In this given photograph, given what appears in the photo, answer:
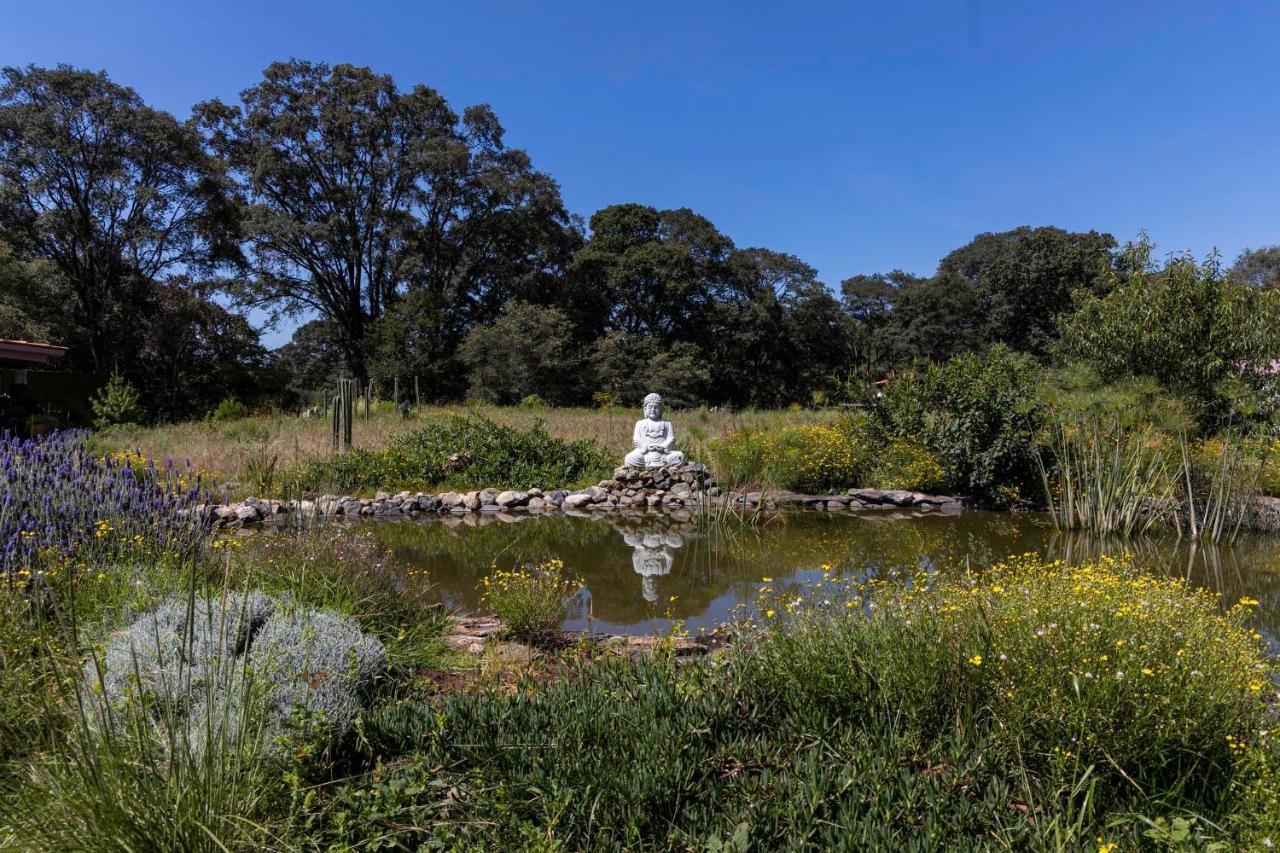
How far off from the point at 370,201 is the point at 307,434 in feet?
60.4

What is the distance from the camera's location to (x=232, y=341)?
88.0 ft

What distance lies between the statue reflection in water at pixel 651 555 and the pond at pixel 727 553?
0.01 m

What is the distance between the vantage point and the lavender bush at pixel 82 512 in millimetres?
4188

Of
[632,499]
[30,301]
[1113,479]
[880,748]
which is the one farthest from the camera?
[30,301]

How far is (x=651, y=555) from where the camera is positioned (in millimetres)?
7992

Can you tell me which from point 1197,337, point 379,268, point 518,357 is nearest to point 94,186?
point 379,268

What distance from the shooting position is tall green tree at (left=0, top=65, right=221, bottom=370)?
22875 millimetres

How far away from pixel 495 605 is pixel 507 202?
91.9ft

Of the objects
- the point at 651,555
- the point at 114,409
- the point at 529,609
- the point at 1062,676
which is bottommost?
the point at 651,555

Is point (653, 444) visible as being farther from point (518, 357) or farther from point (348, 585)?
point (518, 357)

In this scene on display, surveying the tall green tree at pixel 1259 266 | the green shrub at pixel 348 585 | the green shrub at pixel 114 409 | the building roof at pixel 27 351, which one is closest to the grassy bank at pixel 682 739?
the green shrub at pixel 348 585

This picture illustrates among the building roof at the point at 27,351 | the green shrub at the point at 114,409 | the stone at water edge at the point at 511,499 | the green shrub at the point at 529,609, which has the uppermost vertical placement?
the building roof at the point at 27,351

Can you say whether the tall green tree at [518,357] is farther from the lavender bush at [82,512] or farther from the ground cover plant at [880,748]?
the ground cover plant at [880,748]

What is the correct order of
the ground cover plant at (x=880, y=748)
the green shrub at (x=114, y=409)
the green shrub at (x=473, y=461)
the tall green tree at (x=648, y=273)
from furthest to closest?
the tall green tree at (x=648, y=273), the green shrub at (x=114, y=409), the green shrub at (x=473, y=461), the ground cover plant at (x=880, y=748)
